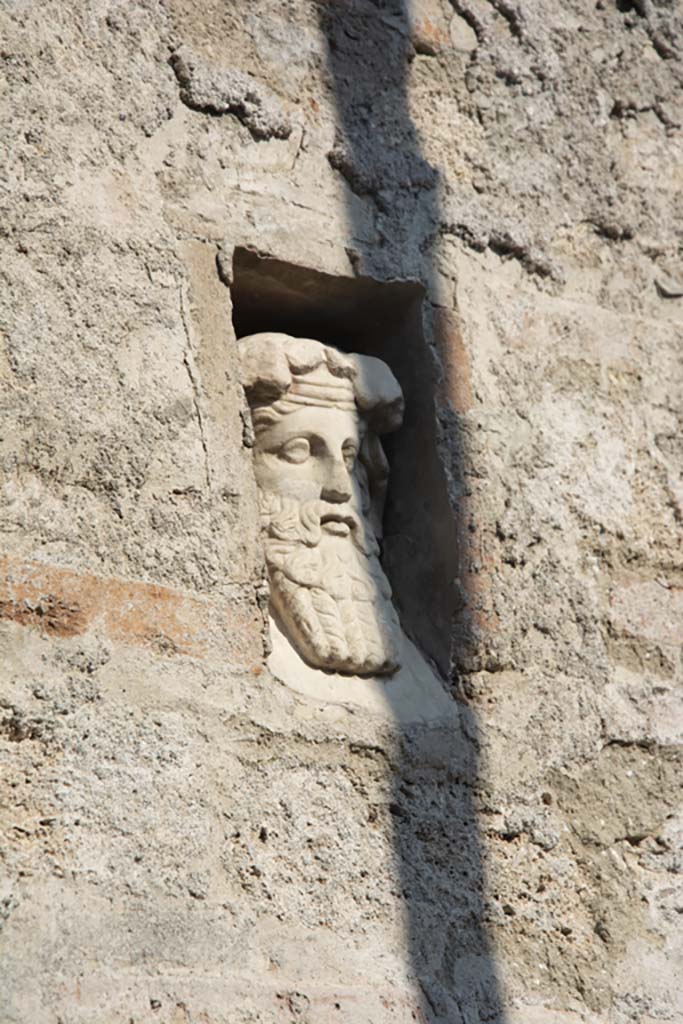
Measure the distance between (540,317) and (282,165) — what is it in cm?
54

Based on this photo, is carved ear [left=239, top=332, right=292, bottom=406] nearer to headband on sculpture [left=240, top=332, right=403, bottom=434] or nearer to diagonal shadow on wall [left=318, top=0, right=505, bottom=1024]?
headband on sculpture [left=240, top=332, right=403, bottom=434]

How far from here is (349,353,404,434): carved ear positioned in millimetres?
2734

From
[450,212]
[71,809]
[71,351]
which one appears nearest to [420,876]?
[71,809]

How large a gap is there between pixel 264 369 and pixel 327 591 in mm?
378

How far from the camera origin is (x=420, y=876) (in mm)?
2436

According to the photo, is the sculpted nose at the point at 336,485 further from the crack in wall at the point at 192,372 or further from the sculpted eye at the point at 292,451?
the crack in wall at the point at 192,372

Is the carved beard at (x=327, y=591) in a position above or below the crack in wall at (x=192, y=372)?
below

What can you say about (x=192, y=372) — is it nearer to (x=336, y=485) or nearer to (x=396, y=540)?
(x=336, y=485)

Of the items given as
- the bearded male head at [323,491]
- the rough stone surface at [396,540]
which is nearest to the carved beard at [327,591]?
the bearded male head at [323,491]

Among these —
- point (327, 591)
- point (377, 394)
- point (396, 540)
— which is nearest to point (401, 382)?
A: point (377, 394)

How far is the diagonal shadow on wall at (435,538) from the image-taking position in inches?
94.7

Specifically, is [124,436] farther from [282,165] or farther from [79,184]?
[282,165]

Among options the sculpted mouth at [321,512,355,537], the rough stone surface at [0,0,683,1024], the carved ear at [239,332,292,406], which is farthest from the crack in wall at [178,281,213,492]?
the sculpted mouth at [321,512,355,537]

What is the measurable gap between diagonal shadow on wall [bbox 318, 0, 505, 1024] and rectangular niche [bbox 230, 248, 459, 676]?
0.03 m
